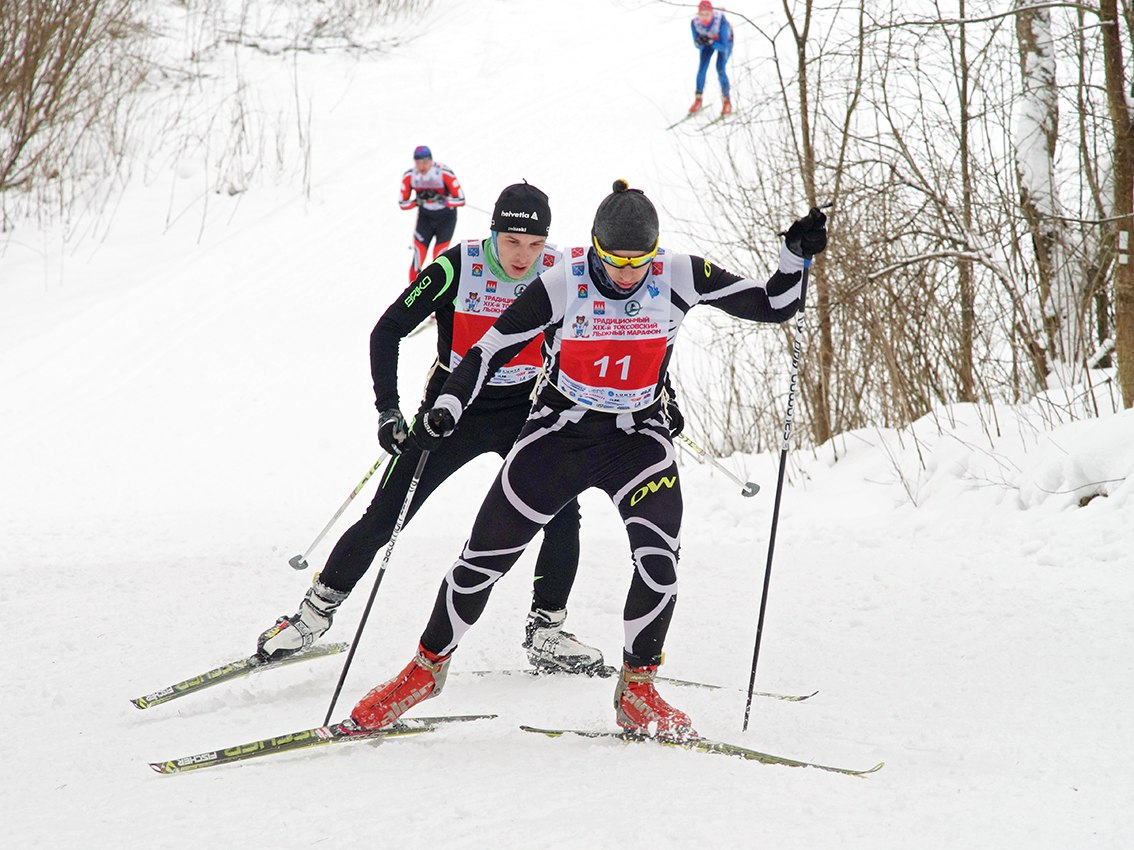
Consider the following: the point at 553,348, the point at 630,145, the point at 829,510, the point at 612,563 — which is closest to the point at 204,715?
the point at 553,348

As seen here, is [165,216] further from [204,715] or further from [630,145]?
[204,715]

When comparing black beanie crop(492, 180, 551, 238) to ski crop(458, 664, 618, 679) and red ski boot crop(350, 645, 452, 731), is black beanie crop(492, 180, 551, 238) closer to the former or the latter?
red ski boot crop(350, 645, 452, 731)

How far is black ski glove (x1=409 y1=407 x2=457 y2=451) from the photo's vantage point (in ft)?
9.95

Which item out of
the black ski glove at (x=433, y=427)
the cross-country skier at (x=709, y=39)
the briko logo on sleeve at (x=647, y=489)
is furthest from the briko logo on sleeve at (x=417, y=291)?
the cross-country skier at (x=709, y=39)

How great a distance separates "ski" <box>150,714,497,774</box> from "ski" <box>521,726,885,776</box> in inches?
15.0

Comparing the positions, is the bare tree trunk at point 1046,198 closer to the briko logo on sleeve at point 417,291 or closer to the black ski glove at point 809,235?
the black ski glove at point 809,235

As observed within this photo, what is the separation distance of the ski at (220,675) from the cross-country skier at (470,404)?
5 cm

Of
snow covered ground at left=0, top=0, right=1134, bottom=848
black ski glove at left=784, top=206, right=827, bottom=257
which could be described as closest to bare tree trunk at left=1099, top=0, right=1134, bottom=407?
snow covered ground at left=0, top=0, right=1134, bottom=848

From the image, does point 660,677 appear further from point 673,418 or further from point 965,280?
point 965,280

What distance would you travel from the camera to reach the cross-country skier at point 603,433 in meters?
3.06

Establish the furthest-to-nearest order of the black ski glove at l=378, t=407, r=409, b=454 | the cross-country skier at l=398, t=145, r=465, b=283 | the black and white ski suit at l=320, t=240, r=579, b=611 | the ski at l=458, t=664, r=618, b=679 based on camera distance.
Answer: the cross-country skier at l=398, t=145, r=465, b=283 < the ski at l=458, t=664, r=618, b=679 < the black and white ski suit at l=320, t=240, r=579, b=611 < the black ski glove at l=378, t=407, r=409, b=454

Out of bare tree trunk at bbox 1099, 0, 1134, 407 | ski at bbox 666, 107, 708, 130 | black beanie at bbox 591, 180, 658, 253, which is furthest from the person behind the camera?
ski at bbox 666, 107, 708, 130

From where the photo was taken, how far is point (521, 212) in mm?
3496

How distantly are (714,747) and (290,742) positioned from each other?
48.3 inches
